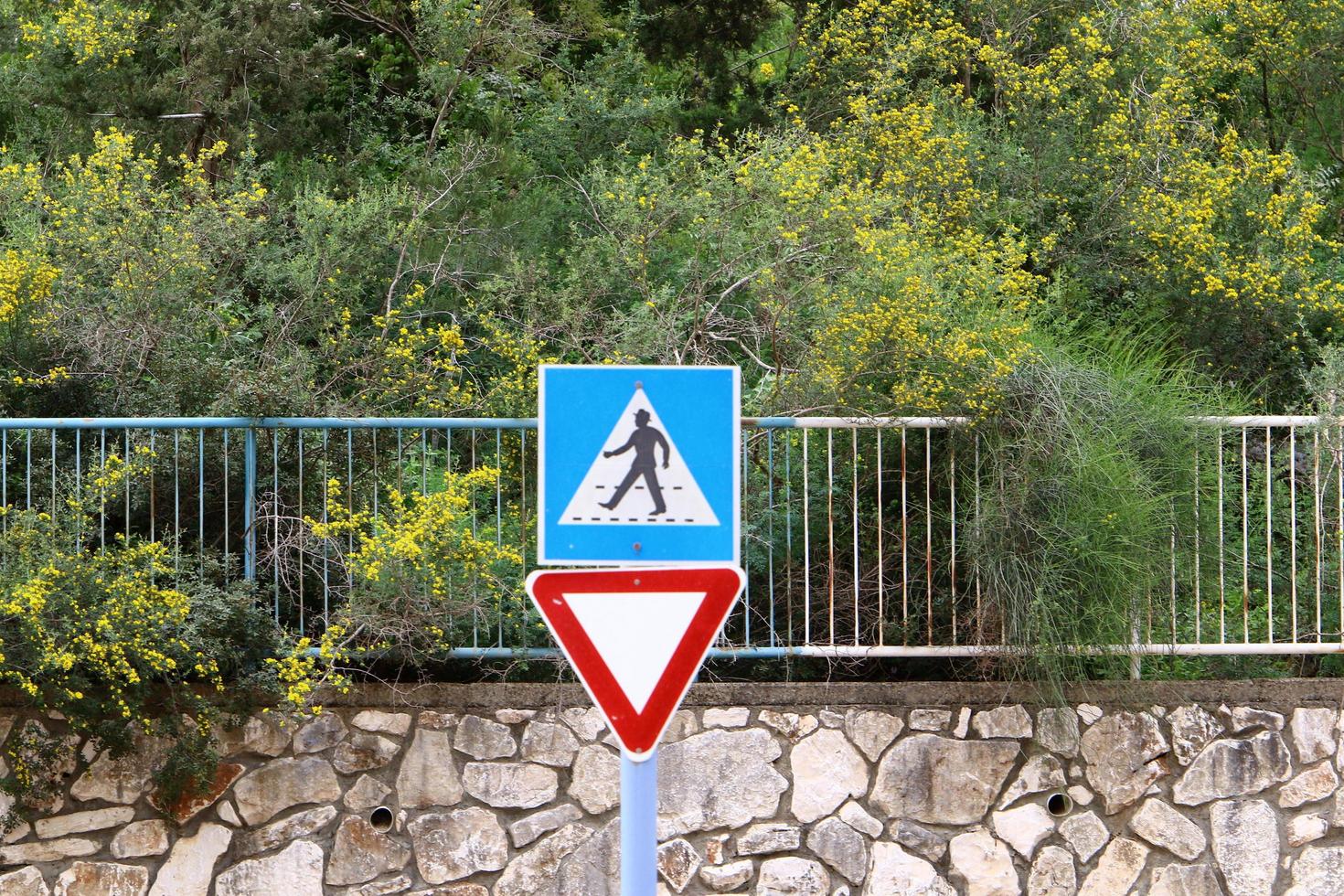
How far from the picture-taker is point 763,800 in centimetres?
572

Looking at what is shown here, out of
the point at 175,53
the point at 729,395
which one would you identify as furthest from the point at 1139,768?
the point at 175,53

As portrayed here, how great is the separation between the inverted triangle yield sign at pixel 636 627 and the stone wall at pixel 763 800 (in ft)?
8.35

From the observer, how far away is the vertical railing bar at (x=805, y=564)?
579cm

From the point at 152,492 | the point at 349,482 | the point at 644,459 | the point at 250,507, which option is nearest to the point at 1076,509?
the point at 644,459

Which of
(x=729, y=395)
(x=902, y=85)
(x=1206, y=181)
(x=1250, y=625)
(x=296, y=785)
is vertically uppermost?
(x=902, y=85)

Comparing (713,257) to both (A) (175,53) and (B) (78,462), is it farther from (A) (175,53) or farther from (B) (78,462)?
(A) (175,53)

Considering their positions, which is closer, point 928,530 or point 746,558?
point 928,530

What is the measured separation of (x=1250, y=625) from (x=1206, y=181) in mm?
3654

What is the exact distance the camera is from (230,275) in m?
8.20

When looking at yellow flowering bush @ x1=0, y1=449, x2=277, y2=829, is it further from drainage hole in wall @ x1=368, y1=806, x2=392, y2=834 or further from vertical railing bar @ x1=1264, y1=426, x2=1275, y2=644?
vertical railing bar @ x1=1264, y1=426, x2=1275, y2=644

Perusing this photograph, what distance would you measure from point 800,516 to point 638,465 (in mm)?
2933

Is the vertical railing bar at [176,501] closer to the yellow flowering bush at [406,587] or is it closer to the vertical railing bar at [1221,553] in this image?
the yellow flowering bush at [406,587]

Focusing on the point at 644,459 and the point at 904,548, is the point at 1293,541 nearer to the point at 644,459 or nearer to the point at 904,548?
the point at 904,548

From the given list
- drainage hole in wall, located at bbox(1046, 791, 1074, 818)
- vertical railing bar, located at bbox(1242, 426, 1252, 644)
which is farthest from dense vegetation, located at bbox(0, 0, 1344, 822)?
drainage hole in wall, located at bbox(1046, 791, 1074, 818)
